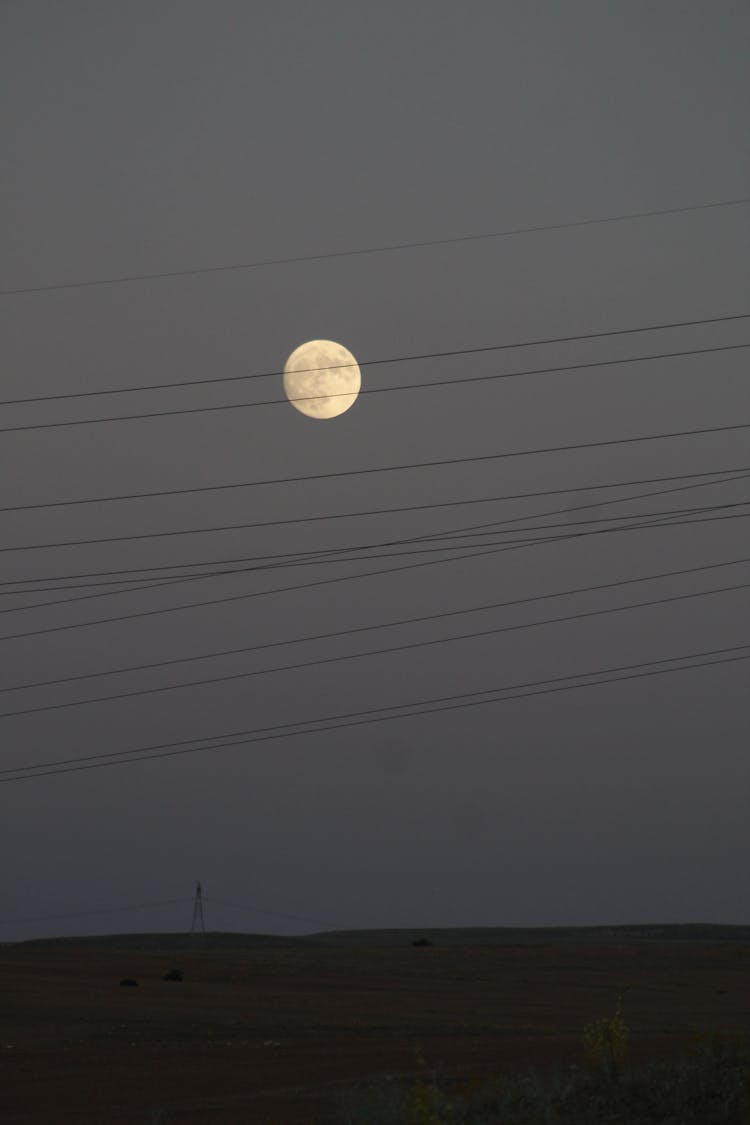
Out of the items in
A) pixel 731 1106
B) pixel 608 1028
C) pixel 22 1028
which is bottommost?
pixel 731 1106

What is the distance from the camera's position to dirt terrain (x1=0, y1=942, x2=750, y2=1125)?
26.0m

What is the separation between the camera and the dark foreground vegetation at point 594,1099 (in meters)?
19.1

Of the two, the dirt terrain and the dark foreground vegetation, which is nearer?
the dark foreground vegetation

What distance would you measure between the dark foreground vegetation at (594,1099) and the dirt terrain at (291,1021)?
148 cm

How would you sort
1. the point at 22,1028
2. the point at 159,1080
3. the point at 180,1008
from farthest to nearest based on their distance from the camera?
1. the point at 180,1008
2. the point at 22,1028
3. the point at 159,1080

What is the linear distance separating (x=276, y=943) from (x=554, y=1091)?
112 metres

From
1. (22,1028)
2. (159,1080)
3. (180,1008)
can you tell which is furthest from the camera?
(180,1008)

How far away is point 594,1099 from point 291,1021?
73.1ft

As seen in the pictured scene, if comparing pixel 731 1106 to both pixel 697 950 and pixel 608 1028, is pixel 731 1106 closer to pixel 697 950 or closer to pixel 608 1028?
pixel 608 1028

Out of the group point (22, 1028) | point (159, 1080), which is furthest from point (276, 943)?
point (159, 1080)

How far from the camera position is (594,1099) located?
2097 centimetres

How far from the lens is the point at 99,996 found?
5103 cm

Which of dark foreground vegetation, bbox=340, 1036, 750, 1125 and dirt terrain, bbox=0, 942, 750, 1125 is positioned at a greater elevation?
dirt terrain, bbox=0, 942, 750, 1125

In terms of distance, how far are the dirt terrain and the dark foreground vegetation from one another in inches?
58.1
